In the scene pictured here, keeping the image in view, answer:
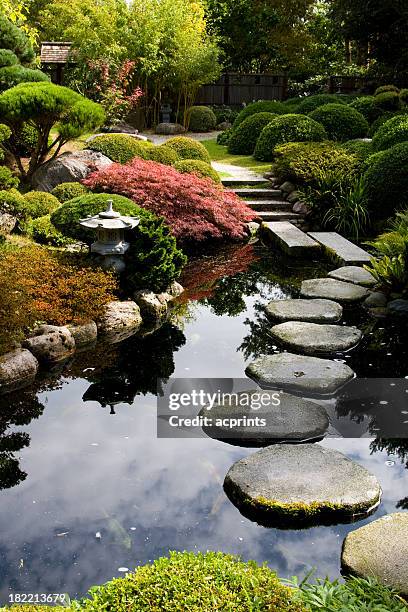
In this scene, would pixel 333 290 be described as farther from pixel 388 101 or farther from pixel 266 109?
pixel 388 101

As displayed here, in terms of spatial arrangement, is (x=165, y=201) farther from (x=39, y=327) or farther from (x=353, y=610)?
(x=353, y=610)

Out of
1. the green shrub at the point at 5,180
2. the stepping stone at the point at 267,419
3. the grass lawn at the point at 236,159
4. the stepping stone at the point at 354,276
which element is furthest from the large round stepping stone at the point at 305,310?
the grass lawn at the point at 236,159

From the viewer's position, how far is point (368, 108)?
18844 millimetres

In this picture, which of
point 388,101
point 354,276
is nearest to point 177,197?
point 354,276

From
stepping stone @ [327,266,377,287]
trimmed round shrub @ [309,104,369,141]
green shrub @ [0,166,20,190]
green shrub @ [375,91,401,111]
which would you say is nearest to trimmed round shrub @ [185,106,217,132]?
green shrub @ [375,91,401,111]

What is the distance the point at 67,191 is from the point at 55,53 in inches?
500

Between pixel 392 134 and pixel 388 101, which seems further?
pixel 388 101

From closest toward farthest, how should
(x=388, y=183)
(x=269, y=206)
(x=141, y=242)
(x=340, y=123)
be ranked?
(x=141, y=242) → (x=388, y=183) → (x=269, y=206) → (x=340, y=123)

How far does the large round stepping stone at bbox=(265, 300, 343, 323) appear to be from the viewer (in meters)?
7.50

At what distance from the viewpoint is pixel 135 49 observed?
20.8m

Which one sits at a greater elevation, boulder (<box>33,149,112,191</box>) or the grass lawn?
boulder (<box>33,149,112,191</box>)

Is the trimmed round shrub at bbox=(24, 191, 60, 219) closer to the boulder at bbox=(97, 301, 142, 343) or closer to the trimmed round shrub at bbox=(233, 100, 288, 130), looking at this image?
the boulder at bbox=(97, 301, 142, 343)

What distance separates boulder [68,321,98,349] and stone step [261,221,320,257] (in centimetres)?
448

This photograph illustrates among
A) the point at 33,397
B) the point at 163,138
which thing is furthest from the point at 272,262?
the point at 163,138
